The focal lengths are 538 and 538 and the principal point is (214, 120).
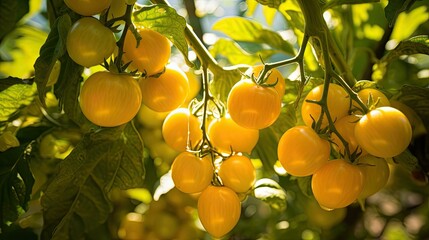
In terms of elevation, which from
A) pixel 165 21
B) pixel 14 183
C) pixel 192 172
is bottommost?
pixel 14 183

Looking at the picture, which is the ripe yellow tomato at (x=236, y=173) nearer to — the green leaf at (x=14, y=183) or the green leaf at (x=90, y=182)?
the green leaf at (x=90, y=182)

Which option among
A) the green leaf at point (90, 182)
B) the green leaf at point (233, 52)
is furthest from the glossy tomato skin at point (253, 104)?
the green leaf at point (233, 52)

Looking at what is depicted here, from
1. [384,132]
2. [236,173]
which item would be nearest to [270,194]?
[236,173]

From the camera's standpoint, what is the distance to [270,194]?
573 millimetres

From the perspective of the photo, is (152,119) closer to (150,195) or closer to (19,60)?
(150,195)

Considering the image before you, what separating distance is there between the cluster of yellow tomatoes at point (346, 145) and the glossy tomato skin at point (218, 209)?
0.07 m

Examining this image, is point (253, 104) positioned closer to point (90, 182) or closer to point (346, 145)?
point (346, 145)

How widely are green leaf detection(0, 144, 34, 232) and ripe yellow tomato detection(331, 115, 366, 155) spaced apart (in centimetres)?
33

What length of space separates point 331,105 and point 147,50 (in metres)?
0.16

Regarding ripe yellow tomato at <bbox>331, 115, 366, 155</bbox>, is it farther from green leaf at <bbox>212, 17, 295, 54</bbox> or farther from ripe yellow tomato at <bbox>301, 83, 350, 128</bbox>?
green leaf at <bbox>212, 17, 295, 54</bbox>

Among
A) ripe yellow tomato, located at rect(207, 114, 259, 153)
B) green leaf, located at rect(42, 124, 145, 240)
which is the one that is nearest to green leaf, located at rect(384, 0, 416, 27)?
ripe yellow tomato, located at rect(207, 114, 259, 153)

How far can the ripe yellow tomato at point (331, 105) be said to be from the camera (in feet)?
1.53

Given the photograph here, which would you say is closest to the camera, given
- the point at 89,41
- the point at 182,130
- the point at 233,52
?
the point at 89,41

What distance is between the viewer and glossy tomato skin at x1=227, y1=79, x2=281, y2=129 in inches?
17.9
